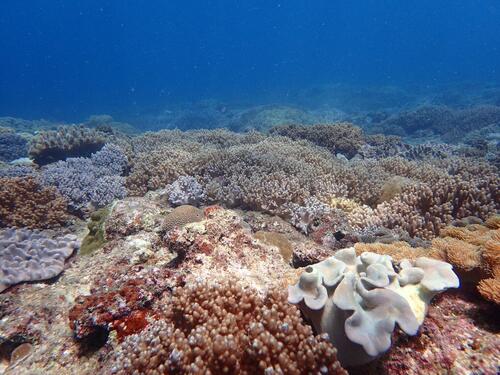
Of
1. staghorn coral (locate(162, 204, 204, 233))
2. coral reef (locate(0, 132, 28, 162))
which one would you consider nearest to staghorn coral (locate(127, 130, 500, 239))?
staghorn coral (locate(162, 204, 204, 233))

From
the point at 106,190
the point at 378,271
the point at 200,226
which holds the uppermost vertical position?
the point at 106,190

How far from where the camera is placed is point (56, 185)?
A: 718 cm

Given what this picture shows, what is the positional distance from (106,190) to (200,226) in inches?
166

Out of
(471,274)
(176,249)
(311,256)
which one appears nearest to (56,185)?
(176,249)

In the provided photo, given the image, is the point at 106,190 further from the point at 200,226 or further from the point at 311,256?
the point at 311,256

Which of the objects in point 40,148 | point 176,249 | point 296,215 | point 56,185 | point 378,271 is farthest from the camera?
point 40,148

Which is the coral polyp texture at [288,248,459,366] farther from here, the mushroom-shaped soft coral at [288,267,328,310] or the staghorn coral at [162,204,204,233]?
the staghorn coral at [162,204,204,233]

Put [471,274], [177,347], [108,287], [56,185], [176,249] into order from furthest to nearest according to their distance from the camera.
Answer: [56,185]
[176,249]
[108,287]
[471,274]
[177,347]

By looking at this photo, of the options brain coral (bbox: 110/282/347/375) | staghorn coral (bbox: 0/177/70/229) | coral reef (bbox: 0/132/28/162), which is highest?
coral reef (bbox: 0/132/28/162)

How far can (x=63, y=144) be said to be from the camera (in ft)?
32.9

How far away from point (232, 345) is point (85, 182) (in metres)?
6.45

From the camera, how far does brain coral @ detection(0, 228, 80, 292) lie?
415 cm

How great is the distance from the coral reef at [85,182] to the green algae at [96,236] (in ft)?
5.31

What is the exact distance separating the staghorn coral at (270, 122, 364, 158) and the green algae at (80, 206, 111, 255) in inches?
348
